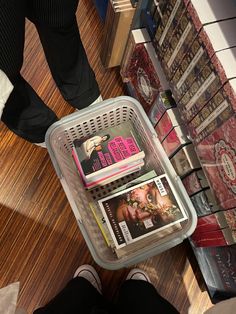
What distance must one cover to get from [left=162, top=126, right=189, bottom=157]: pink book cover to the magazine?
0.10m

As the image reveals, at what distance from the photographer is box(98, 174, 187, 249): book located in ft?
3.43

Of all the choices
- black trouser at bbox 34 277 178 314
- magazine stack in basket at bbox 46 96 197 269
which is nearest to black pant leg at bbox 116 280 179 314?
black trouser at bbox 34 277 178 314

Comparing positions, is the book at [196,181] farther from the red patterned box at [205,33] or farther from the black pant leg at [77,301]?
the black pant leg at [77,301]

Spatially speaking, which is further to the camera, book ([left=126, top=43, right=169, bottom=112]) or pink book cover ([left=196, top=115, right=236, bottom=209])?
book ([left=126, top=43, right=169, bottom=112])

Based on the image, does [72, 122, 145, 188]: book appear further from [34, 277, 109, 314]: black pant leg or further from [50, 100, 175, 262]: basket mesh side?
[34, 277, 109, 314]: black pant leg

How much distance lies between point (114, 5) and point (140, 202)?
2.06 ft

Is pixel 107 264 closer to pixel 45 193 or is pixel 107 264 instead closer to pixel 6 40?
pixel 45 193

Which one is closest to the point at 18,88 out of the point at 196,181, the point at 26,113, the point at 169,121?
the point at 26,113

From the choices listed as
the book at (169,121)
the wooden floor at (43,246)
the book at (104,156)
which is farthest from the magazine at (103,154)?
the wooden floor at (43,246)

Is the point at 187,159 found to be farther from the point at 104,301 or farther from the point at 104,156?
the point at 104,301

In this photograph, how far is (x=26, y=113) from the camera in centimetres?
102

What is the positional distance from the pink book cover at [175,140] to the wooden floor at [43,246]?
1.39 ft

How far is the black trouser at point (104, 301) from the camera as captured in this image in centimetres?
105

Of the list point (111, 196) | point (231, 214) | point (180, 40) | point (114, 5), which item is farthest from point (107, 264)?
point (114, 5)
